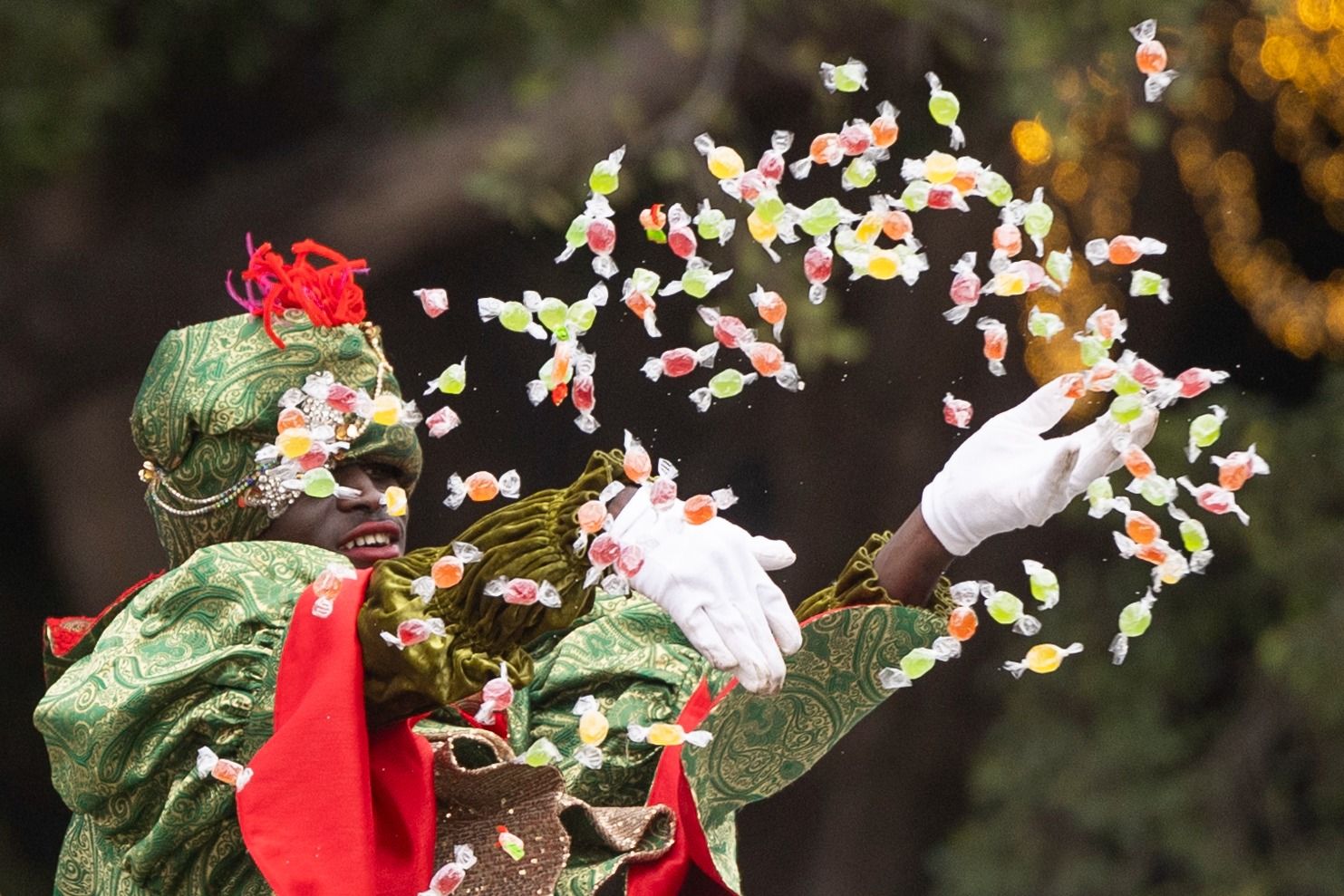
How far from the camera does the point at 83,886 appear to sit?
7.33 ft

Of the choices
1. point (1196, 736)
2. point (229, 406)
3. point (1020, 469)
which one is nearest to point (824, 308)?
point (1196, 736)

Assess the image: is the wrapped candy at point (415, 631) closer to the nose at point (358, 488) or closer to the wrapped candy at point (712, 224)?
the wrapped candy at point (712, 224)

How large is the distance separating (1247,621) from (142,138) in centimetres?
213

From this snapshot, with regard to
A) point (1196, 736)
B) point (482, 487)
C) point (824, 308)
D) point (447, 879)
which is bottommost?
point (1196, 736)

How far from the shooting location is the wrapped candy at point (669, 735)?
1.94 m

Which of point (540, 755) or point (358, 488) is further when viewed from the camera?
point (358, 488)

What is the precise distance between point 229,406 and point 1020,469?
2.36ft

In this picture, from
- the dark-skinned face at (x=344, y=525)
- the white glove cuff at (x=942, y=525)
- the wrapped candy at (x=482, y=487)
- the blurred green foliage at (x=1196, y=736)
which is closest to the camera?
the wrapped candy at (x=482, y=487)

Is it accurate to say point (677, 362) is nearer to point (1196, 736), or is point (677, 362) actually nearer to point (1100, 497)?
point (1100, 497)

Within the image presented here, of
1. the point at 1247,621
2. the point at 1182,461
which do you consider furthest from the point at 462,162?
the point at 1247,621

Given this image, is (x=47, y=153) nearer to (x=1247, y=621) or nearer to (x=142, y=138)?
(x=142, y=138)

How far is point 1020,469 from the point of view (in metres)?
2.06

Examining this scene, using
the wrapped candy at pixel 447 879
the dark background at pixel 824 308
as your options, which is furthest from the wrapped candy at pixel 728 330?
the dark background at pixel 824 308

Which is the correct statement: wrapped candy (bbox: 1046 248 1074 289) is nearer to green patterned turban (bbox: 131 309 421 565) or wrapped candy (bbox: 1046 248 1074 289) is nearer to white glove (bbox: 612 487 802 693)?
white glove (bbox: 612 487 802 693)
